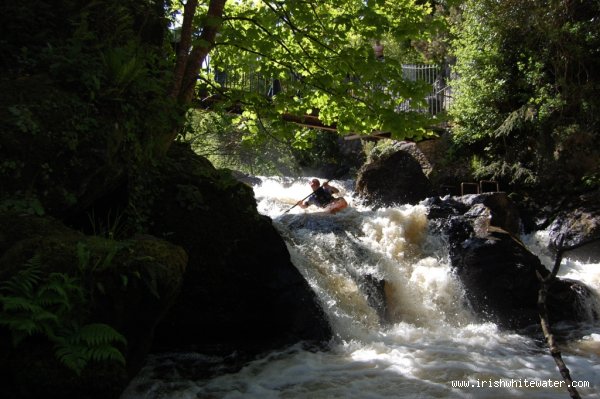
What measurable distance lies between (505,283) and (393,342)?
284cm

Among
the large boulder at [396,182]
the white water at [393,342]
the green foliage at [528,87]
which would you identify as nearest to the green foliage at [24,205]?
the white water at [393,342]

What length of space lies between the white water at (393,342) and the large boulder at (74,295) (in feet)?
5.19

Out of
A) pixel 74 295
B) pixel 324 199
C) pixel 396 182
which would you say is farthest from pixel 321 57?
pixel 396 182

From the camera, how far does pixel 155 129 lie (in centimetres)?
516

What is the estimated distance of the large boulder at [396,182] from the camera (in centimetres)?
1373

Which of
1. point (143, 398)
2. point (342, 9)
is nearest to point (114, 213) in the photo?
point (143, 398)

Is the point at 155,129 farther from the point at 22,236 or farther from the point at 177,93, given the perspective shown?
the point at 22,236

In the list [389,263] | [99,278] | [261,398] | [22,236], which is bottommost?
[261,398]

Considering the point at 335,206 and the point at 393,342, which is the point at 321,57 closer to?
the point at 393,342

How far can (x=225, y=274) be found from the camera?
6.12 meters

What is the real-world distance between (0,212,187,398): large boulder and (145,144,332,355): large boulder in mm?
1840

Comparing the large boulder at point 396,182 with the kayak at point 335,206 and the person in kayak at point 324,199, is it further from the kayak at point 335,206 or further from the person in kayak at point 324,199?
the kayak at point 335,206

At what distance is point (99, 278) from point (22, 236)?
68 centimetres

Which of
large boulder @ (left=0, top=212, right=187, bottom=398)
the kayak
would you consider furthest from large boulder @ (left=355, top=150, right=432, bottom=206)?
large boulder @ (left=0, top=212, right=187, bottom=398)
